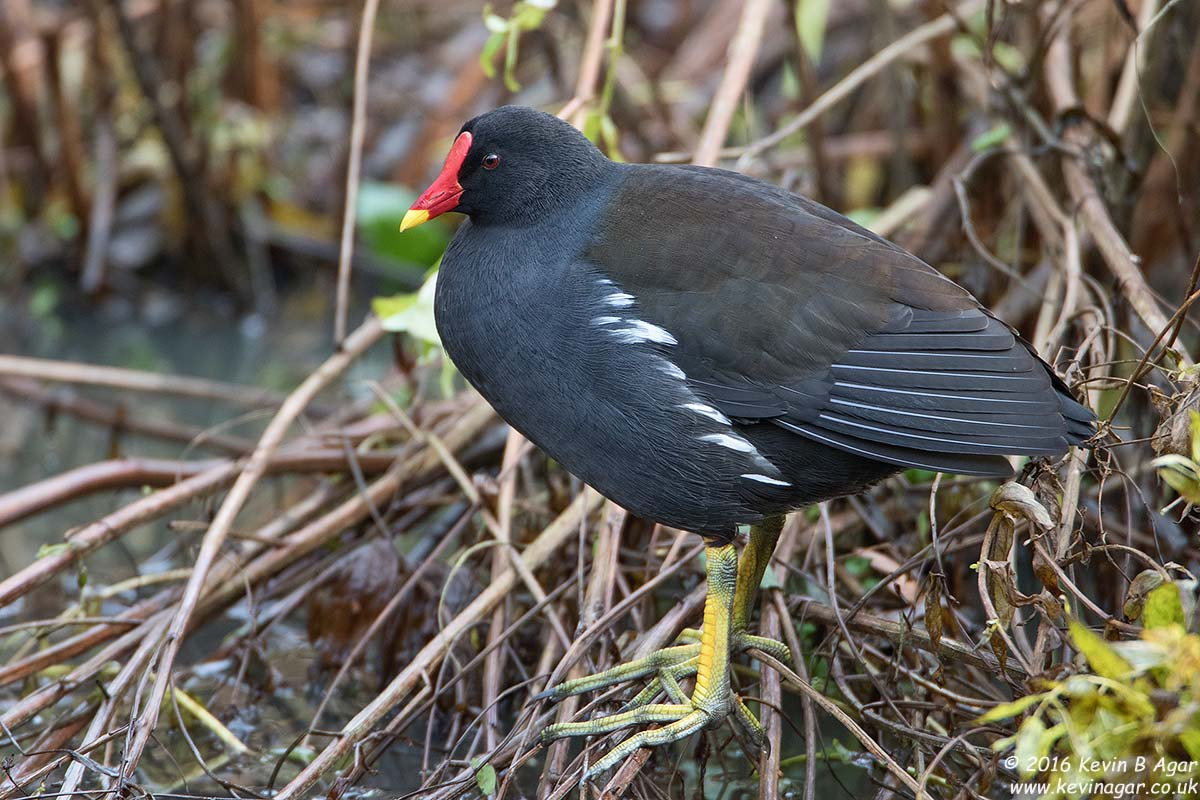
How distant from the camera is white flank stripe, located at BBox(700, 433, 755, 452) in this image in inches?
92.3

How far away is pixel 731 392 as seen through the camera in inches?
93.1

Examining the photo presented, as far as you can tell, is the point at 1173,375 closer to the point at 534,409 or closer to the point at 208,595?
the point at 534,409

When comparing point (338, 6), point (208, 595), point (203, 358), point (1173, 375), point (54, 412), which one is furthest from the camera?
point (338, 6)

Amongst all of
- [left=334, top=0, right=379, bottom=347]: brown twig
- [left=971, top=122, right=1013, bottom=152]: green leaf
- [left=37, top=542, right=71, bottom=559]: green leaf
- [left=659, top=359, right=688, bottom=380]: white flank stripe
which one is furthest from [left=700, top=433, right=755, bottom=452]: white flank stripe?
[left=971, top=122, right=1013, bottom=152]: green leaf

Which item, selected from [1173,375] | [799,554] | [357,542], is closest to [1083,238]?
[799,554]

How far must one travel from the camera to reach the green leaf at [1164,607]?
1.80 m

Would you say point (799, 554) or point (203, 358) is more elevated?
point (799, 554)

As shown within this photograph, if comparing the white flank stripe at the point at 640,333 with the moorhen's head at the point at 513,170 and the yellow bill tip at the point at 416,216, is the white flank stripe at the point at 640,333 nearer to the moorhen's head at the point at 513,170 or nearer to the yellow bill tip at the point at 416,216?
the moorhen's head at the point at 513,170

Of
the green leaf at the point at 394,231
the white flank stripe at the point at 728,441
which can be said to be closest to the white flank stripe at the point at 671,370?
the white flank stripe at the point at 728,441

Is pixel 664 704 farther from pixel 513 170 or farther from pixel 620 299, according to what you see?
pixel 513 170

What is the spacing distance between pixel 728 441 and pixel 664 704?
0.52 metres

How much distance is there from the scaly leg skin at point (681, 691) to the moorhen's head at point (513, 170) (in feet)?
2.52

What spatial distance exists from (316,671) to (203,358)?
2492 millimetres

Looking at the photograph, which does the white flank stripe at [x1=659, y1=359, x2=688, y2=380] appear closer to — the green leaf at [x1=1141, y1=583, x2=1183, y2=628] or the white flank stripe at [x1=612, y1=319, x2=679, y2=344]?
the white flank stripe at [x1=612, y1=319, x2=679, y2=344]
